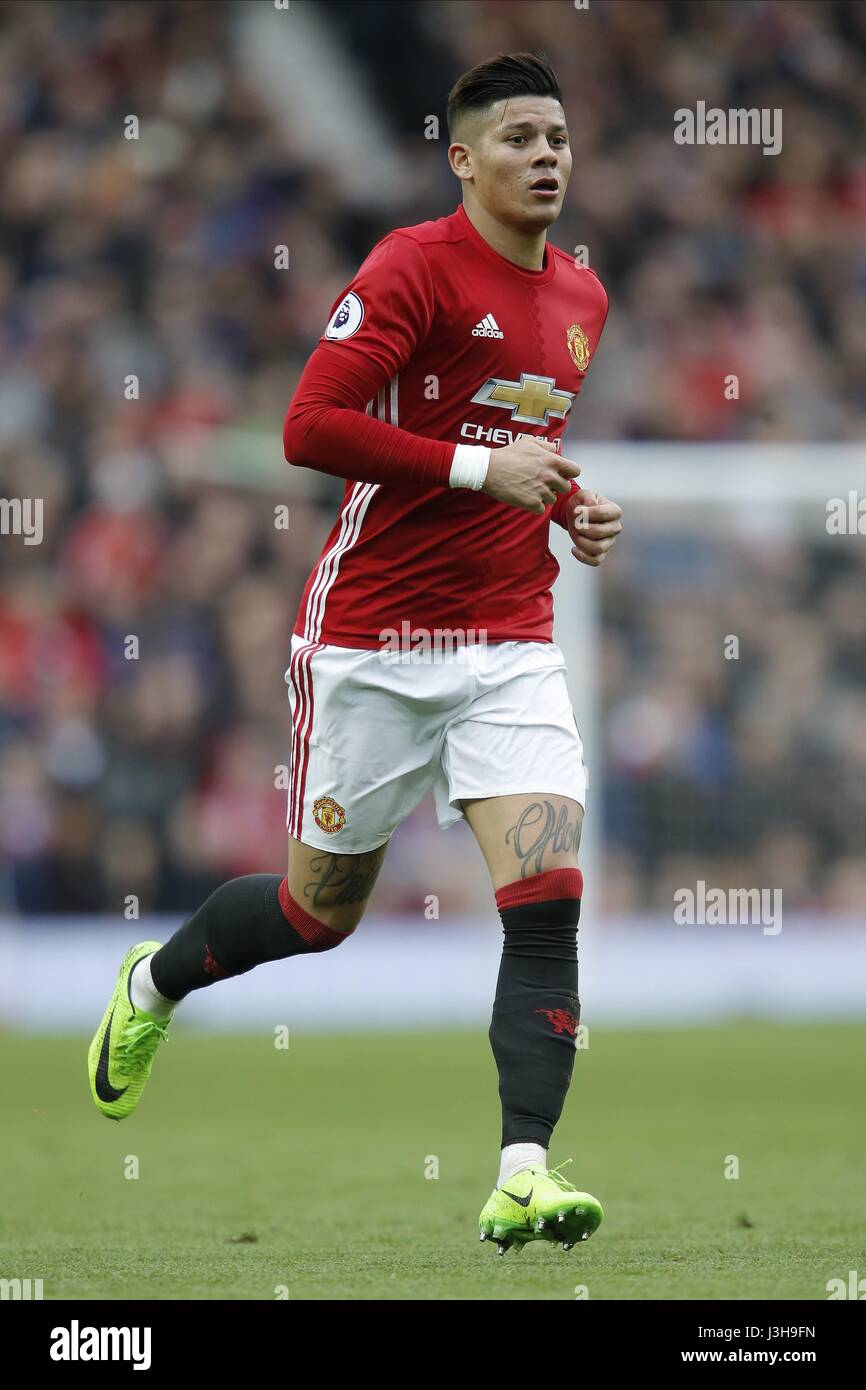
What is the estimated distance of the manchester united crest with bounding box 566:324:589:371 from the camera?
5.24 m

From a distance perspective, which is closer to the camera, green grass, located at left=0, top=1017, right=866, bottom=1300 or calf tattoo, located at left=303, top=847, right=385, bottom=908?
green grass, located at left=0, top=1017, right=866, bottom=1300

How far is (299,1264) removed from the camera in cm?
465

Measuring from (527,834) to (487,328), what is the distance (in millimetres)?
1175

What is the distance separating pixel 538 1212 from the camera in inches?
178

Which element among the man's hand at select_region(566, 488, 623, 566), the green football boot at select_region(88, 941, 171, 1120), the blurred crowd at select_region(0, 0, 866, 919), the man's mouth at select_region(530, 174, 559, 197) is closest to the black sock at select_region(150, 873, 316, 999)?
the green football boot at select_region(88, 941, 171, 1120)

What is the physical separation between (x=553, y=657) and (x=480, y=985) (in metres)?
6.61

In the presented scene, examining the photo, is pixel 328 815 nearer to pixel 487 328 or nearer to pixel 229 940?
pixel 229 940

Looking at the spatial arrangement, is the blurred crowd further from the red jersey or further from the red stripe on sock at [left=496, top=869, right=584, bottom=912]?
the red stripe on sock at [left=496, top=869, right=584, bottom=912]

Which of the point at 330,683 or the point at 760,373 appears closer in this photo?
the point at 330,683

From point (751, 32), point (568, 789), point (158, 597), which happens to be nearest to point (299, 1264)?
point (568, 789)

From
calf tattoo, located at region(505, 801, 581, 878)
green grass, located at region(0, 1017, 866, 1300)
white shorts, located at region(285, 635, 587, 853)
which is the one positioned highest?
white shorts, located at region(285, 635, 587, 853)

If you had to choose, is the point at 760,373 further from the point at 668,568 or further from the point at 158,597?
the point at 158,597

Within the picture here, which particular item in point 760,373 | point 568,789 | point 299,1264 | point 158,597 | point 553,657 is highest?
point 760,373

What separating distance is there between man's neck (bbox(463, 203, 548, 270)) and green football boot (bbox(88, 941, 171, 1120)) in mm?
2076
